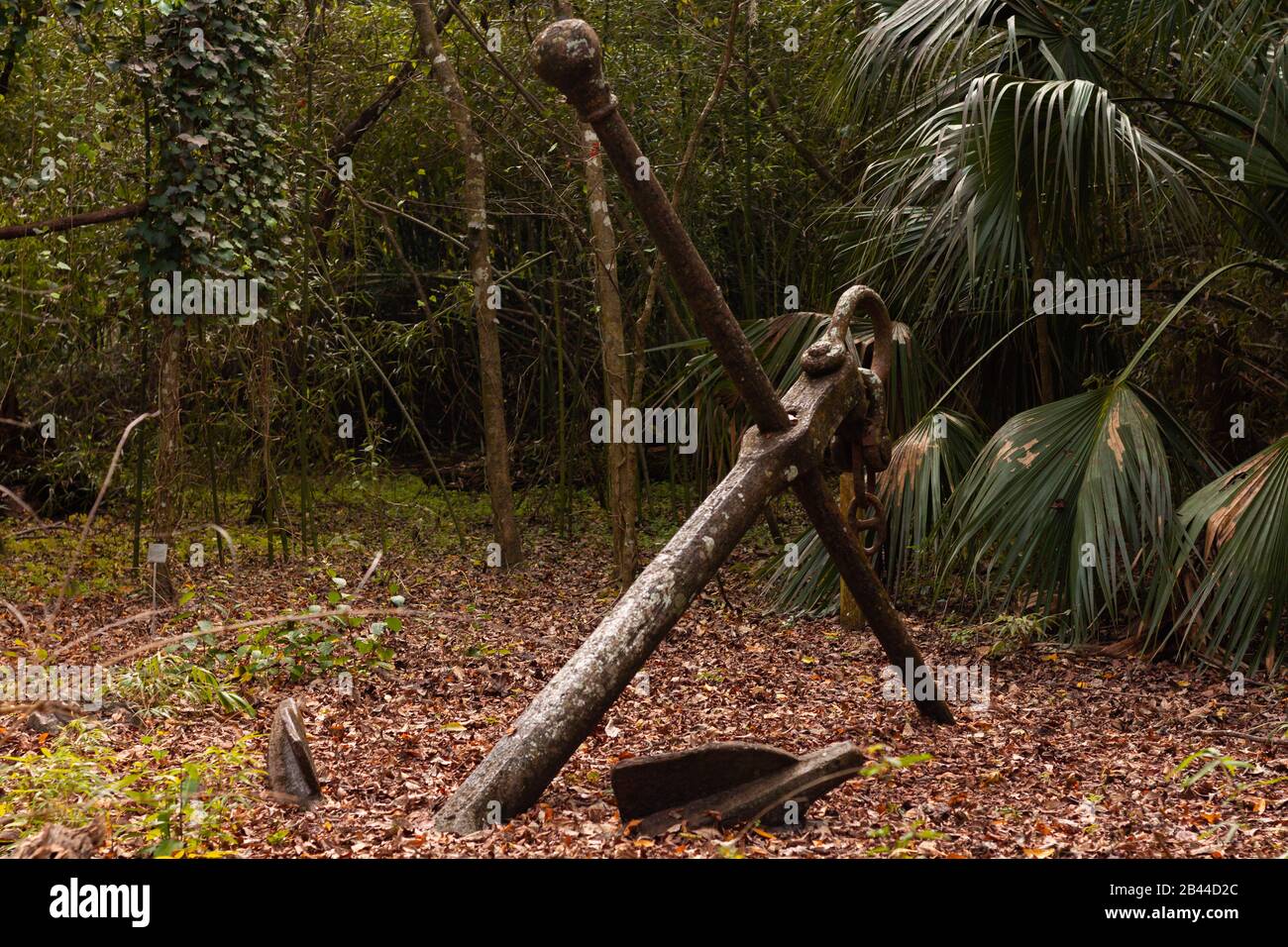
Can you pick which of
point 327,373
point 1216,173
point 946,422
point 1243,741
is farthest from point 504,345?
point 1243,741

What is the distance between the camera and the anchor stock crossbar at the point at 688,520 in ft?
9.76

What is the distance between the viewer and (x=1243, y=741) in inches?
174

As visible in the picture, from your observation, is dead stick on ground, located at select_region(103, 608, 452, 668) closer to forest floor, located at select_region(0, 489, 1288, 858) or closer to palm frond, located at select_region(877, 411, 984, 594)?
forest floor, located at select_region(0, 489, 1288, 858)

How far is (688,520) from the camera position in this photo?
3.33 m

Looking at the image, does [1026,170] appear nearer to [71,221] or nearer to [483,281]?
[483,281]

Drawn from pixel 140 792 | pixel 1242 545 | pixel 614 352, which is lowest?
pixel 140 792

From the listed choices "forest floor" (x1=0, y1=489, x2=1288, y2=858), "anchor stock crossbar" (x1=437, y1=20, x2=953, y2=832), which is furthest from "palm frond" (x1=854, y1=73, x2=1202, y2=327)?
"forest floor" (x1=0, y1=489, x2=1288, y2=858)

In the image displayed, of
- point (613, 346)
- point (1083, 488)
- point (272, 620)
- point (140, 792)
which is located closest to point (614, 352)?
point (613, 346)

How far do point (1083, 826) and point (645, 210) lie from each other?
2.14 meters

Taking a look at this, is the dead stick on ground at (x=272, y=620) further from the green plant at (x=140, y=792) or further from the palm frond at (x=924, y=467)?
the palm frond at (x=924, y=467)

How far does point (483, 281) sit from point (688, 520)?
16.4 feet

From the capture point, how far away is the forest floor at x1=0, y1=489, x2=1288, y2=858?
10.5 ft

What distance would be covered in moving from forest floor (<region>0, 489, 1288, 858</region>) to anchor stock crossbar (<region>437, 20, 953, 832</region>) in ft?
Answer: 0.60

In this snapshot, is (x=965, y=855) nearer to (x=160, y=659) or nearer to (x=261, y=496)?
(x=160, y=659)
